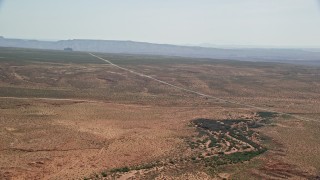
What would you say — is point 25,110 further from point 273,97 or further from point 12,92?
point 273,97

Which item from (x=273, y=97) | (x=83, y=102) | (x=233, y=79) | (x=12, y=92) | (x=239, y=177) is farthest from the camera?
(x=233, y=79)

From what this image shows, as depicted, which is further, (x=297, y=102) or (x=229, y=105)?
(x=297, y=102)

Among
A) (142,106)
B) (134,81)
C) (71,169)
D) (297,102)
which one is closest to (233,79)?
(134,81)

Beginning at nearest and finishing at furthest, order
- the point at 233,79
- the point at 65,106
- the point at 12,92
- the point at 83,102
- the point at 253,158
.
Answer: the point at 253,158
the point at 65,106
the point at 83,102
the point at 12,92
the point at 233,79

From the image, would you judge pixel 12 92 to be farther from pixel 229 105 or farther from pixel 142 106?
pixel 229 105

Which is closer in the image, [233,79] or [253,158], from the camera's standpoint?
[253,158]

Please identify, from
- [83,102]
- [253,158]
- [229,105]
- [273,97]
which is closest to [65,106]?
[83,102]
